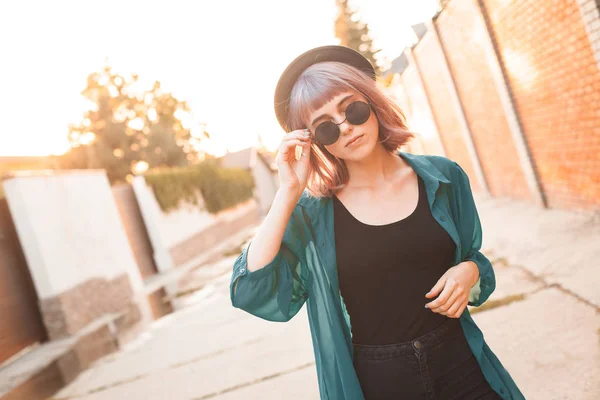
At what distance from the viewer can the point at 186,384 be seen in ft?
15.2

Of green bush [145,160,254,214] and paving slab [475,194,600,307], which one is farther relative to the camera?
green bush [145,160,254,214]

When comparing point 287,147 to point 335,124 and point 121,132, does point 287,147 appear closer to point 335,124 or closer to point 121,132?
point 335,124

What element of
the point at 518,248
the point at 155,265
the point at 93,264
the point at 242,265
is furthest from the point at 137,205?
the point at 242,265

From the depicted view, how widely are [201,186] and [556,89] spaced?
17574 mm

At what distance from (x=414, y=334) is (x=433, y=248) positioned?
0.31 m

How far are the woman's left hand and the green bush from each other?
1645 centimetres

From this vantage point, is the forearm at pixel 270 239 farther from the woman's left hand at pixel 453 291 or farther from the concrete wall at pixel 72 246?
the concrete wall at pixel 72 246

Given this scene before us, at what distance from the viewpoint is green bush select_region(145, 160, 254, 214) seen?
1761 cm

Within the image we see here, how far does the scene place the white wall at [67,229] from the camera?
931 centimetres

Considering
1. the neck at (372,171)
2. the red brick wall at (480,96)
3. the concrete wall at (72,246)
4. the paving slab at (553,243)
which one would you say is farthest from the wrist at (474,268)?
the concrete wall at (72,246)

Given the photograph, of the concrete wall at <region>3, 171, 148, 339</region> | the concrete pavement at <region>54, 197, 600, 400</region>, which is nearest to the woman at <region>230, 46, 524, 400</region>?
the concrete pavement at <region>54, 197, 600, 400</region>

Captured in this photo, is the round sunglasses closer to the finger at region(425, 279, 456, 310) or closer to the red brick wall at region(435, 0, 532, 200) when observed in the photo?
the finger at region(425, 279, 456, 310)

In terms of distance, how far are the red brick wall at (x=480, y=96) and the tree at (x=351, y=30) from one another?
95.7ft

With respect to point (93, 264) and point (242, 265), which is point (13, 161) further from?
point (242, 265)
